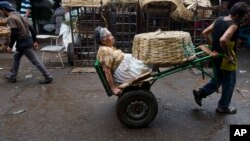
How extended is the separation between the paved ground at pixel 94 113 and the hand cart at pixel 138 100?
0.54 feet

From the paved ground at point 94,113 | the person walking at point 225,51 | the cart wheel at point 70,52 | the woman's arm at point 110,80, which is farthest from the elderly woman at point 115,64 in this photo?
the cart wheel at point 70,52

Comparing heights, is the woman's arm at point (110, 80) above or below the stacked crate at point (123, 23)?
below

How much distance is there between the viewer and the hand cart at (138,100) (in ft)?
16.7

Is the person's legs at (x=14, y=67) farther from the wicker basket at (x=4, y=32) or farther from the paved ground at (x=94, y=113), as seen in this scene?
the wicker basket at (x=4, y=32)

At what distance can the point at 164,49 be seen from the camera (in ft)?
16.2

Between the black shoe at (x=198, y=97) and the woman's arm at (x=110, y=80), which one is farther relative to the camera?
the black shoe at (x=198, y=97)

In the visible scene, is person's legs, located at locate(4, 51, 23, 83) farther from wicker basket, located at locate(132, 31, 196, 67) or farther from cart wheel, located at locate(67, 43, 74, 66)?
wicker basket, located at locate(132, 31, 196, 67)

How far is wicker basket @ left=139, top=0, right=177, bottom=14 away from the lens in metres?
8.48

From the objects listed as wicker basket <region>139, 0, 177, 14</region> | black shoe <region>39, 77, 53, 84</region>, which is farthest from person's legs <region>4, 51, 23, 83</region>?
wicker basket <region>139, 0, 177, 14</region>

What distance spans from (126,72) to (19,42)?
11.1 ft

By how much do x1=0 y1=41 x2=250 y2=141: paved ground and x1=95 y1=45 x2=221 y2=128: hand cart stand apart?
0.17 meters

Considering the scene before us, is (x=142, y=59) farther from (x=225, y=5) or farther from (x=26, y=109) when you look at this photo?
(x=225, y=5)

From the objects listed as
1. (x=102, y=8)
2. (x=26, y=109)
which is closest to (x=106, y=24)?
(x=102, y=8)

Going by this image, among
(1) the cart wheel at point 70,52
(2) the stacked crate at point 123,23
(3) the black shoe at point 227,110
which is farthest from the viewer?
(1) the cart wheel at point 70,52
